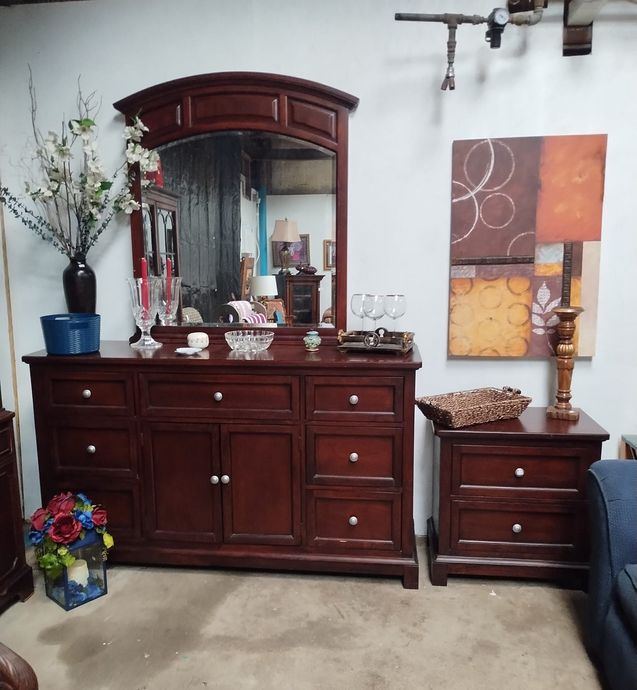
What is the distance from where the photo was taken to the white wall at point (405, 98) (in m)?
2.37

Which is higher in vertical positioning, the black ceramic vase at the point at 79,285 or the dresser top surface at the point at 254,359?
the black ceramic vase at the point at 79,285

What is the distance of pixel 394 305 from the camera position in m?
2.46

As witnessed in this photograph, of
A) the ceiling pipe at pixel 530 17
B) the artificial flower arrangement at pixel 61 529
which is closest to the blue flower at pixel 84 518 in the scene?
the artificial flower arrangement at pixel 61 529

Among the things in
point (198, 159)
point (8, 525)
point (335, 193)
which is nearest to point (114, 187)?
point (198, 159)

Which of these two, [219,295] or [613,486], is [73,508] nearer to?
[219,295]

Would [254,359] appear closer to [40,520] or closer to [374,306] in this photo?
[374,306]

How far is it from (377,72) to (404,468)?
1.72 metres

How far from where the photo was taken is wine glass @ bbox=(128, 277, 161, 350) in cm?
250

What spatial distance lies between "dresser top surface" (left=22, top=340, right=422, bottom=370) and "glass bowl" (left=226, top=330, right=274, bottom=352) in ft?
Result: 0.11

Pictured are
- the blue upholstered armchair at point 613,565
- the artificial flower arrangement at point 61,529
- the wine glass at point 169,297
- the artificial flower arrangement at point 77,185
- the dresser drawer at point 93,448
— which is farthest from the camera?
the wine glass at point 169,297

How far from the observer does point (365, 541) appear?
2.30 metres

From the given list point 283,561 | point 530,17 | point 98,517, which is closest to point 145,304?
point 98,517

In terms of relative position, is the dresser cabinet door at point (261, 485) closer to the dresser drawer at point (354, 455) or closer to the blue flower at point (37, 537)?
the dresser drawer at point (354, 455)

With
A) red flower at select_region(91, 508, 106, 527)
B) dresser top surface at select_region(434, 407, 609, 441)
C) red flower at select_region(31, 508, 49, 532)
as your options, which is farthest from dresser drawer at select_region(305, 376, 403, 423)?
red flower at select_region(31, 508, 49, 532)
